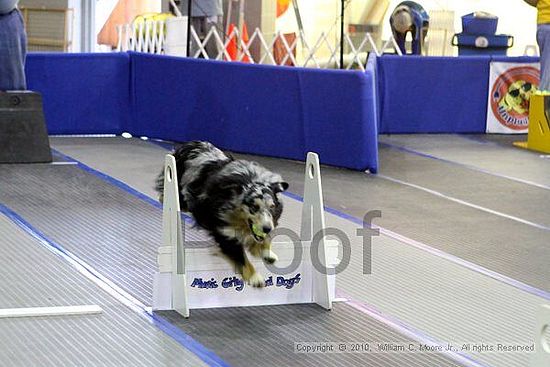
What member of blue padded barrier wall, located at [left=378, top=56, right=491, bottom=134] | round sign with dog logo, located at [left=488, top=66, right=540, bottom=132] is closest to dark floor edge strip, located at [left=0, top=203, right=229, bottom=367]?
blue padded barrier wall, located at [left=378, top=56, right=491, bottom=134]

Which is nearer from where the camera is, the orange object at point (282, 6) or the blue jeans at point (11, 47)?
the blue jeans at point (11, 47)

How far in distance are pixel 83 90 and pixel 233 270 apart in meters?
6.41

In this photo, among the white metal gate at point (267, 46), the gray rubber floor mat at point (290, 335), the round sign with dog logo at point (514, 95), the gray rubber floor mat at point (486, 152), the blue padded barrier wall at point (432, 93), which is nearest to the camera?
the gray rubber floor mat at point (290, 335)

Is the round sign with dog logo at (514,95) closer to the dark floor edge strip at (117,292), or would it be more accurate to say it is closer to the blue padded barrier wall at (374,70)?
the blue padded barrier wall at (374,70)

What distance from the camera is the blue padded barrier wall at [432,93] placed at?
12.1 metres

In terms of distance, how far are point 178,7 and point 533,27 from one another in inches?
240

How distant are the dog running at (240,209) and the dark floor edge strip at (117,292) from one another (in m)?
0.47

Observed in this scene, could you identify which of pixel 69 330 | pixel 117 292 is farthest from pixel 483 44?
pixel 69 330

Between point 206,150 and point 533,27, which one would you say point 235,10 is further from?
point 206,150

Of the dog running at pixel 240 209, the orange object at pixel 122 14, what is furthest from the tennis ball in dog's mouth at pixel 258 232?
the orange object at pixel 122 14

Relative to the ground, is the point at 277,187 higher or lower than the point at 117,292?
higher

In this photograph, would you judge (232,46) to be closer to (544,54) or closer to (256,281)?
(544,54)

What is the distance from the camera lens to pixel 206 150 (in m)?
5.97

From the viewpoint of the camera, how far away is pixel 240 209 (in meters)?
5.06
